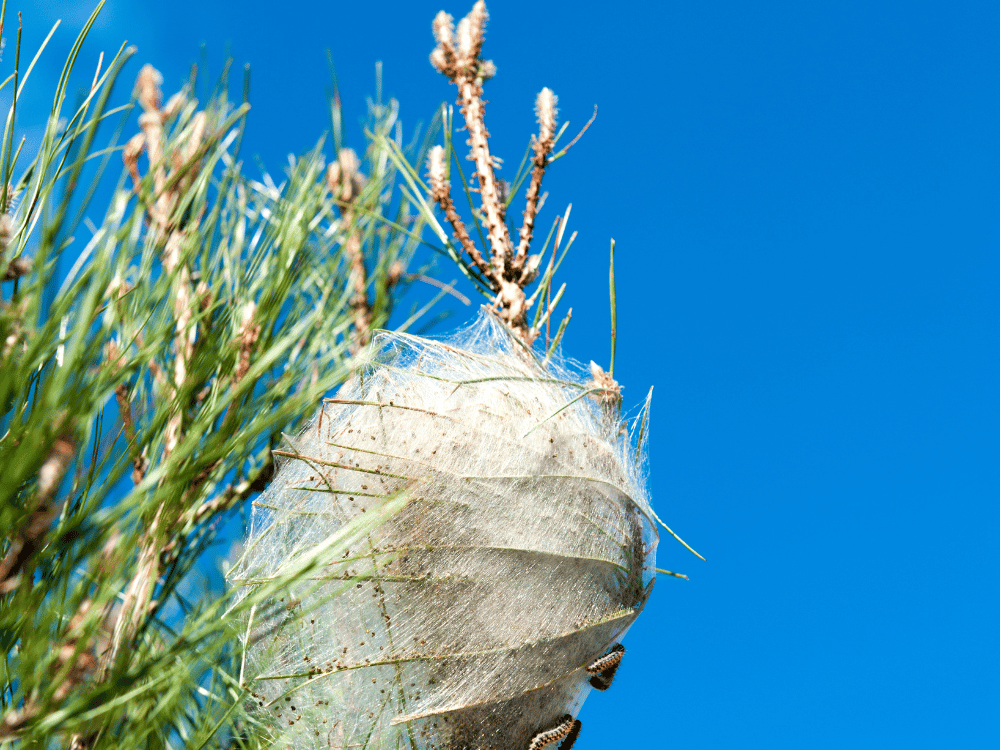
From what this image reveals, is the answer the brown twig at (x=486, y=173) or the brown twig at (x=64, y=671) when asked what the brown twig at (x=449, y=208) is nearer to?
the brown twig at (x=486, y=173)

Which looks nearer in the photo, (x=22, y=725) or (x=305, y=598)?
(x=22, y=725)

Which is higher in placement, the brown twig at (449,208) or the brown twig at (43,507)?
the brown twig at (449,208)

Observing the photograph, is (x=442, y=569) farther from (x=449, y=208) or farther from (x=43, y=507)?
(x=449, y=208)

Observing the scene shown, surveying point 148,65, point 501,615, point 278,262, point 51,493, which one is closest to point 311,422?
point 278,262

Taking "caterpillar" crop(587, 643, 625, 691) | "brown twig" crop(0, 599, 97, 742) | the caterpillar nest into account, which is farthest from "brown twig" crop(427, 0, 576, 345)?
"brown twig" crop(0, 599, 97, 742)

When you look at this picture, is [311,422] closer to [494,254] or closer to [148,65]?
[494,254]

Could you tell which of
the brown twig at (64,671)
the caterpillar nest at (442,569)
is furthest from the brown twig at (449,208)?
the brown twig at (64,671)
